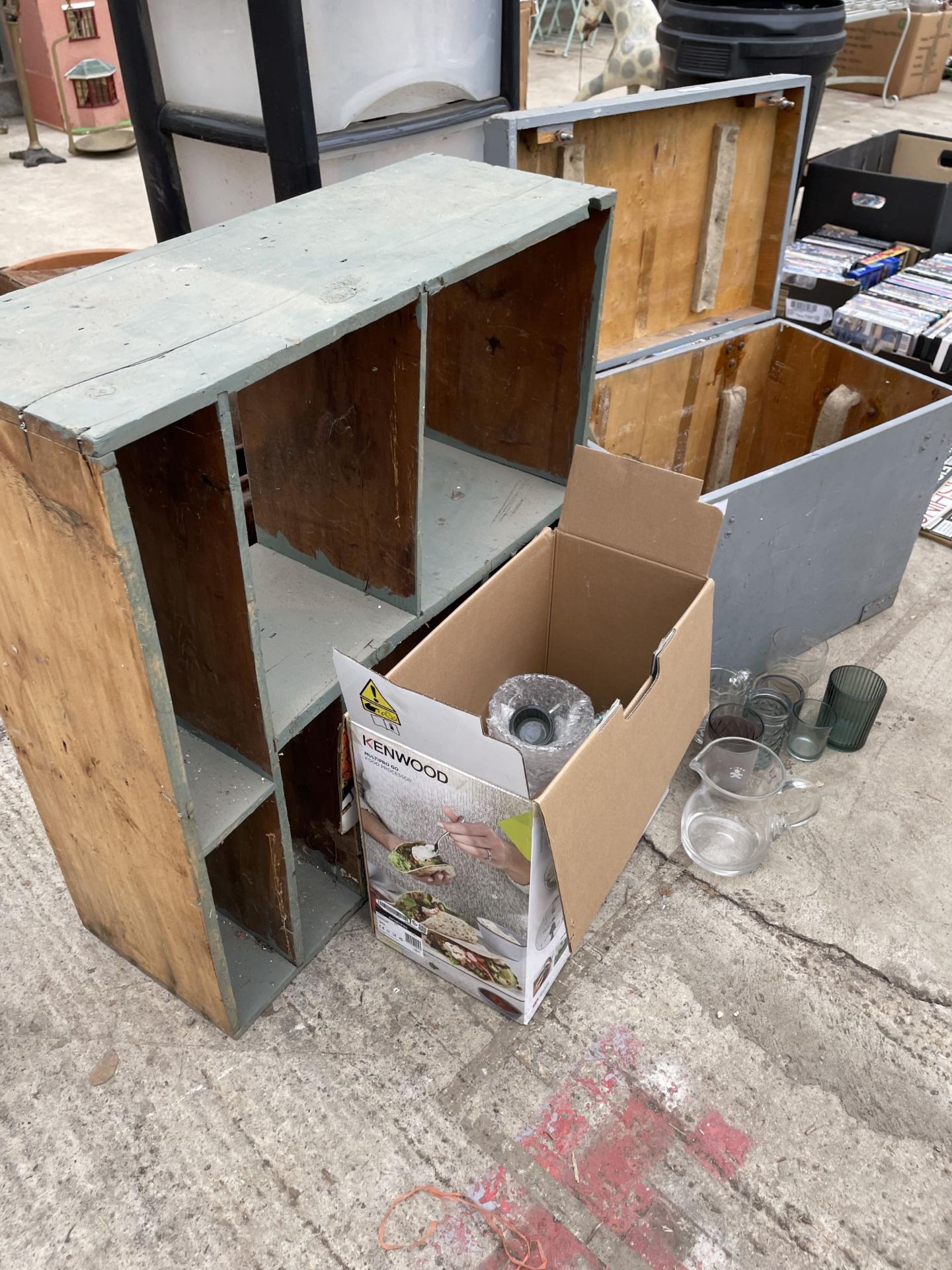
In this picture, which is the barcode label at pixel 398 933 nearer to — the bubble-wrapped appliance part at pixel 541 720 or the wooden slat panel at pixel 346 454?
the bubble-wrapped appliance part at pixel 541 720

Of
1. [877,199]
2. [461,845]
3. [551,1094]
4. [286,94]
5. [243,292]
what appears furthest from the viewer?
[877,199]

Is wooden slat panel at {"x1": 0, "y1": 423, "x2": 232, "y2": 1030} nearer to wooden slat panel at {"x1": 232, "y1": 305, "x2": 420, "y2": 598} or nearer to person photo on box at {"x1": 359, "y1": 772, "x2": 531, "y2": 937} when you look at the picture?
person photo on box at {"x1": 359, "y1": 772, "x2": 531, "y2": 937}

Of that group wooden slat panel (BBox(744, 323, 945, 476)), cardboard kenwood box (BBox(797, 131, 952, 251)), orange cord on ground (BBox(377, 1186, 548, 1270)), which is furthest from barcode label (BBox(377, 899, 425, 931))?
cardboard kenwood box (BBox(797, 131, 952, 251))

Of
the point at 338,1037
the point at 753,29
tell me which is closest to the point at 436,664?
the point at 338,1037

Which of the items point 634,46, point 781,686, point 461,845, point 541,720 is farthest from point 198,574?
point 634,46

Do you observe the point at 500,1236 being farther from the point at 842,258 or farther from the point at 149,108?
the point at 842,258

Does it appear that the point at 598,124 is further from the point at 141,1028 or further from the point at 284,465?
the point at 141,1028

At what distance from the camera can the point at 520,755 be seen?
143 cm

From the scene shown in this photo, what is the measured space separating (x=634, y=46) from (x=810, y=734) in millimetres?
4068

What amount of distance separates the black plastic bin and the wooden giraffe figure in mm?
575

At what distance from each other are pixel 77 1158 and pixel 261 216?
174 cm

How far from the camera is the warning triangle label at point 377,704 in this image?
1.54 meters

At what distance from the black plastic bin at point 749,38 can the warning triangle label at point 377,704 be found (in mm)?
3603

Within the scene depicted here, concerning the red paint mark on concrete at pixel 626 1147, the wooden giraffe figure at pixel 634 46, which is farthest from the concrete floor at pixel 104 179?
the red paint mark on concrete at pixel 626 1147
